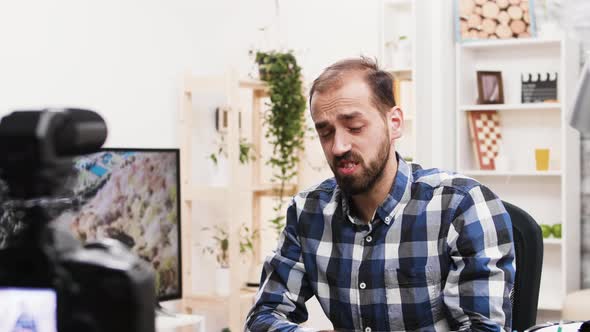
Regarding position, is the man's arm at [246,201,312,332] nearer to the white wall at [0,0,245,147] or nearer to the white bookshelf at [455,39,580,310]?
the white wall at [0,0,245,147]

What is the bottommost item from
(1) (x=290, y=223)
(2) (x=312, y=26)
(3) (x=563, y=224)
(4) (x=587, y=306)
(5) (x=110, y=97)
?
(4) (x=587, y=306)

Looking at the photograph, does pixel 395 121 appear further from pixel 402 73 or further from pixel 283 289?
pixel 402 73

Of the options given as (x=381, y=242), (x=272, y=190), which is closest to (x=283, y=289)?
(x=381, y=242)

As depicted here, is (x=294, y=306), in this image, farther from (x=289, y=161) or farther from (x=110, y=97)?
(x=289, y=161)

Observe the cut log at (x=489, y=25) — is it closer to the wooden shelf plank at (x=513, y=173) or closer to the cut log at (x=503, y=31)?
the cut log at (x=503, y=31)

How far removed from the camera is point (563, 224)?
479 cm

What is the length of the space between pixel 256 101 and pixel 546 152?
1.63 m

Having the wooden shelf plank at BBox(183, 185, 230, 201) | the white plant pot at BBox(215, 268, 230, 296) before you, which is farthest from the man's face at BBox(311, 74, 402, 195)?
the white plant pot at BBox(215, 268, 230, 296)

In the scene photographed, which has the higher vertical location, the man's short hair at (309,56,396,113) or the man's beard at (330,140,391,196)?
the man's short hair at (309,56,396,113)

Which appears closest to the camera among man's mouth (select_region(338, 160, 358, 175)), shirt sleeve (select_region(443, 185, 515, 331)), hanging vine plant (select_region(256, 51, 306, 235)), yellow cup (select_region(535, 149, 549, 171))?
shirt sleeve (select_region(443, 185, 515, 331))

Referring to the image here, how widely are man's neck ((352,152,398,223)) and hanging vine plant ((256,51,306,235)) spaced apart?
2713 mm

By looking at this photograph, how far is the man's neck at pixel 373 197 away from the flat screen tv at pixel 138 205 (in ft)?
5.97

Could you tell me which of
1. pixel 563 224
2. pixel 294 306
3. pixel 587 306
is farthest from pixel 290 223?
pixel 563 224

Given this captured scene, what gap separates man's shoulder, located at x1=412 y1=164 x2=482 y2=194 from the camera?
1.89 m
